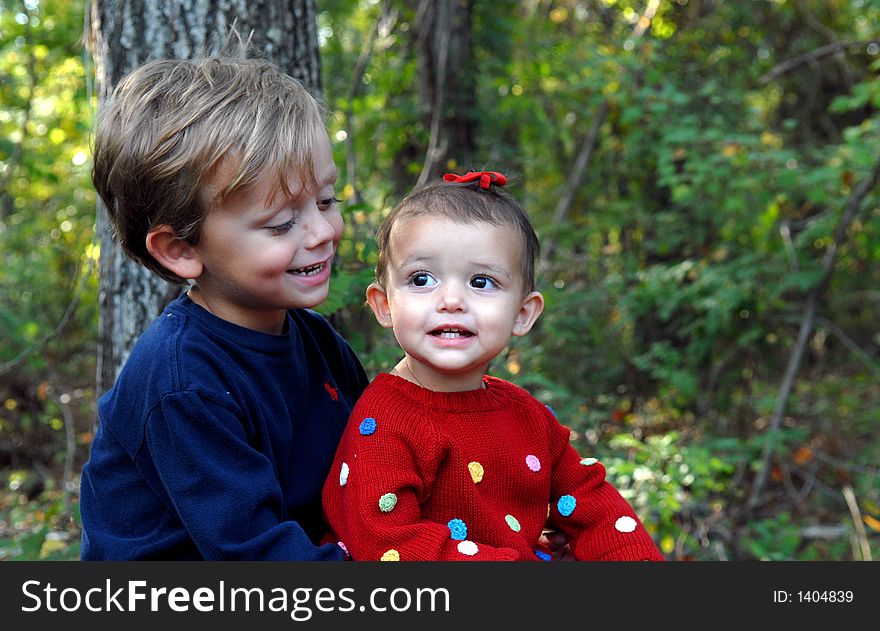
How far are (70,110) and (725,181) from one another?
5.58 metres

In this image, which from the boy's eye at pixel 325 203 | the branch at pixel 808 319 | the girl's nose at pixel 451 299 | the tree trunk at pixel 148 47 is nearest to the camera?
the girl's nose at pixel 451 299

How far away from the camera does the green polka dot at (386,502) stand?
2.07 meters

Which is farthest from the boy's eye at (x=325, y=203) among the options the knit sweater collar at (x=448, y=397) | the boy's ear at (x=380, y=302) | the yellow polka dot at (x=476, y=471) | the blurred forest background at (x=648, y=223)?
the blurred forest background at (x=648, y=223)

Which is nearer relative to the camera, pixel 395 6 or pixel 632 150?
pixel 395 6

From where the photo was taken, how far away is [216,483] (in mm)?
1971

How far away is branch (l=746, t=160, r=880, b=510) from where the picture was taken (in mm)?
5930

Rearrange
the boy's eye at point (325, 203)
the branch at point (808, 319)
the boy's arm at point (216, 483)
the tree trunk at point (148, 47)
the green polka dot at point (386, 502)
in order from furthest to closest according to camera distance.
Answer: the branch at point (808, 319) < the tree trunk at point (148, 47) < the boy's eye at point (325, 203) < the green polka dot at point (386, 502) < the boy's arm at point (216, 483)

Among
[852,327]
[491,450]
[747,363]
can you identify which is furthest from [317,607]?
[852,327]

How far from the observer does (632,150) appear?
7.47 metres

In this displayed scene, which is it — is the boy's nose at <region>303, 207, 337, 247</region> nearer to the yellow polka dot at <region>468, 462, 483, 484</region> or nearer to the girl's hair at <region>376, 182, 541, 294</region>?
the girl's hair at <region>376, 182, 541, 294</region>

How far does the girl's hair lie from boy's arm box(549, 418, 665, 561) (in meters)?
0.48

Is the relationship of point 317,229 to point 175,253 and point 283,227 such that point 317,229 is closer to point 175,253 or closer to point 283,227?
point 283,227

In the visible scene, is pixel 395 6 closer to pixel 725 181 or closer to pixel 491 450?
pixel 725 181

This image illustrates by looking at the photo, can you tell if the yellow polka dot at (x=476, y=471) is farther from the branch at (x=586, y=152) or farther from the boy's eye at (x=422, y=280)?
the branch at (x=586, y=152)
